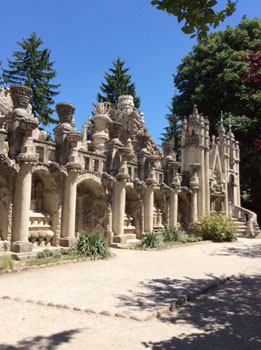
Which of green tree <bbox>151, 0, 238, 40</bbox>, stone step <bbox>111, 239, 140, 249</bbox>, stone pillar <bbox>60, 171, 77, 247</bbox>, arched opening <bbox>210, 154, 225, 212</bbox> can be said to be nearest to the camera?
green tree <bbox>151, 0, 238, 40</bbox>

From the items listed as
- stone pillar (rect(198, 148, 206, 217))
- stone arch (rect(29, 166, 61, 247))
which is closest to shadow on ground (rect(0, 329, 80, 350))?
stone arch (rect(29, 166, 61, 247))

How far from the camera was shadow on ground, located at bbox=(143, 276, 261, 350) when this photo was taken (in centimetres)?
436

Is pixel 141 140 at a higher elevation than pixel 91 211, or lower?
higher

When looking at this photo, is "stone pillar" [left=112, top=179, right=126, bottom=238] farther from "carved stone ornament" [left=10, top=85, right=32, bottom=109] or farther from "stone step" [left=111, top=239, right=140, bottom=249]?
"carved stone ornament" [left=10, top=85, right=32, bottom=109]

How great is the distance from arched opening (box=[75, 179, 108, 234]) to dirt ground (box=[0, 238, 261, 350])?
435 centimetres

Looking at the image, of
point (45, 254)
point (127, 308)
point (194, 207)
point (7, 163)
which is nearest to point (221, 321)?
point (127, 308)

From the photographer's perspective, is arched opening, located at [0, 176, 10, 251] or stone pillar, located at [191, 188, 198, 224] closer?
arched opening, located at [0, 176, 10, 251]

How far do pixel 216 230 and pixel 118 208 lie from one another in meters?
7.24

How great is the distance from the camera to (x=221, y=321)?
532 cm

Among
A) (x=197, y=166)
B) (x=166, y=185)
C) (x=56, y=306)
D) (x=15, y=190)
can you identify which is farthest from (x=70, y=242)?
(x=197, y=166)

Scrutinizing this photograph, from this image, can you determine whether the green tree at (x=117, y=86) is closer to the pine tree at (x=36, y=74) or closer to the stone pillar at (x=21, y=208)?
the pine tree at (x=36, y=74)

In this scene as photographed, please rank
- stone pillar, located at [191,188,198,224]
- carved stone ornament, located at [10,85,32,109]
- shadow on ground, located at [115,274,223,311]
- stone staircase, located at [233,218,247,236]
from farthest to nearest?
stone staircase, located at [233,218,247,236], stone pillar, located at [191,188,198,224], carved stone ornament, located at [10,85,32,109], shadow on ground, located at [115,274,223,311]

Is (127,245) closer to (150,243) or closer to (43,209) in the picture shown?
(150,243)

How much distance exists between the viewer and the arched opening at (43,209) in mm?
11797
